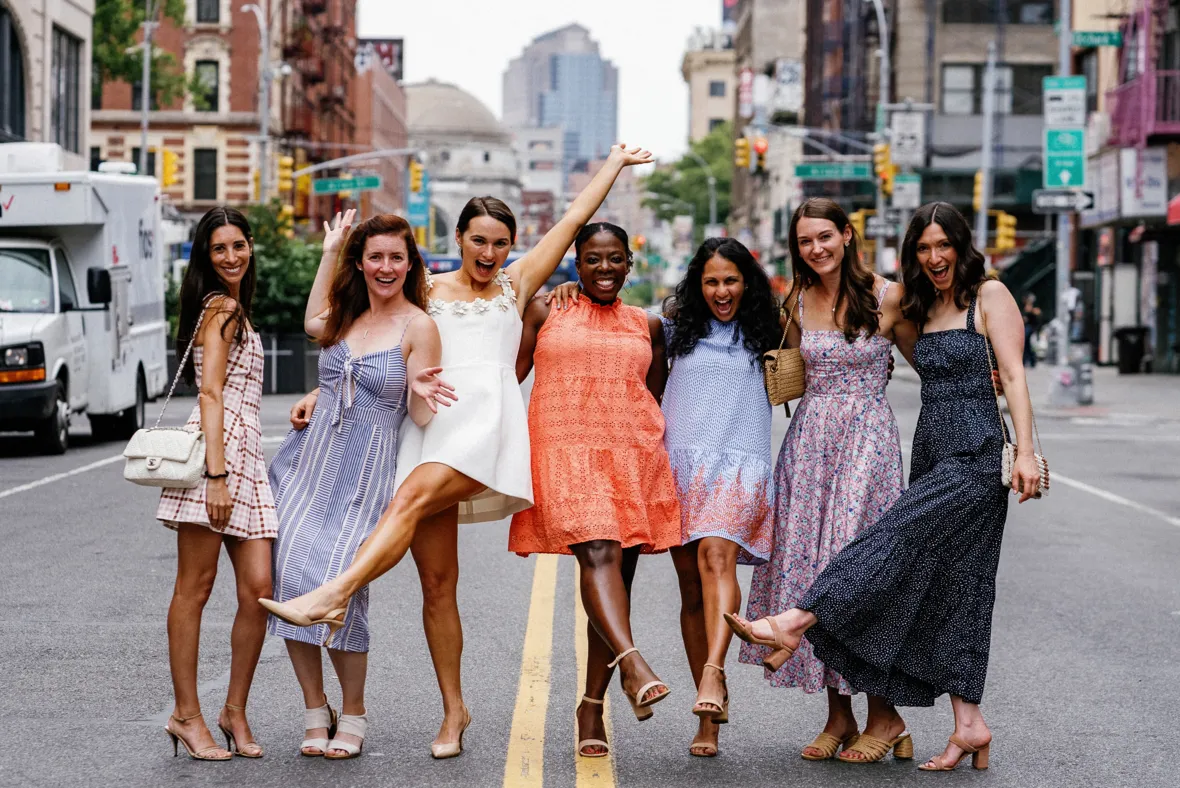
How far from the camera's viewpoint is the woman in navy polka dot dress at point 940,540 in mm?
6082

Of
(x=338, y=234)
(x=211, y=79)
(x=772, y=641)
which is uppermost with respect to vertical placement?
(x=211, y=79)

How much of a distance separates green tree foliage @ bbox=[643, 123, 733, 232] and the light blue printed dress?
A: 11927 centimetres

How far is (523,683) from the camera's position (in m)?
7.54

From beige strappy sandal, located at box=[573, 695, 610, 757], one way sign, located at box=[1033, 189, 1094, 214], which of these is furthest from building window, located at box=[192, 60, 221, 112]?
beige strappy sandal, located at box=[573, 695, 610, 757]

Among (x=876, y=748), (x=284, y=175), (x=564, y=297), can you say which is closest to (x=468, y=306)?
(x=564, y=297)

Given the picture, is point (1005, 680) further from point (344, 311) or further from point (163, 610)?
point (163, 610)

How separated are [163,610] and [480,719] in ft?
10.2

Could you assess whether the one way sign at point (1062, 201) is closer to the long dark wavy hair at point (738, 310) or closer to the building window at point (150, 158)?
the long dark wavy hair at point (738, 310)

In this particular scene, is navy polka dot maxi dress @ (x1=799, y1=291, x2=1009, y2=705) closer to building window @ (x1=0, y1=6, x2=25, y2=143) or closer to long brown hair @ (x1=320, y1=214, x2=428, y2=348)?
long brown hair @ (x1=320, y1=214, x2=428, y2=348)

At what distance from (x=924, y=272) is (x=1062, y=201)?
24063 millimetres

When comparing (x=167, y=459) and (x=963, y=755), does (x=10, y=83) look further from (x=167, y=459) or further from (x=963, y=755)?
(x=963, y=755)

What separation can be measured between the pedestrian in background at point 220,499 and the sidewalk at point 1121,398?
21.7 metres

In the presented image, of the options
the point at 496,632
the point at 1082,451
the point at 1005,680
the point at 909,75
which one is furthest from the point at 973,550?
the point at 909,75

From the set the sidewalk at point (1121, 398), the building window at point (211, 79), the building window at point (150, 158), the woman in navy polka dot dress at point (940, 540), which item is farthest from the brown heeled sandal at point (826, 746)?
the building window at point (211, 79)
